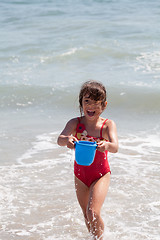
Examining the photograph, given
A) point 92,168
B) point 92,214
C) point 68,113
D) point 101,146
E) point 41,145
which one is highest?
point 101,146

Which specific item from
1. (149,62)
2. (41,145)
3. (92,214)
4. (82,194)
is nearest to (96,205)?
(92,214)

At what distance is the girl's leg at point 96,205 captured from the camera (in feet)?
10.4

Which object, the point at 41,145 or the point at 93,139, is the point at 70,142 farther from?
the point at 41,145

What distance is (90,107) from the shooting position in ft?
10.8

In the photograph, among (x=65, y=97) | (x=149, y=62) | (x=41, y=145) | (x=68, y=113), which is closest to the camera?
(x=41, y=145)

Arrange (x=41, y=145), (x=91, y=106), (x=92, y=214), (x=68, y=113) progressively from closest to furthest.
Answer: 1. (x=92, y=214)
2. (x=91, y=106)
3. (x=41, y=145)
4. (x=68, y=113)

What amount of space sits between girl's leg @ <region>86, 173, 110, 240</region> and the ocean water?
40cm

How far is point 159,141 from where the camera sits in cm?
598

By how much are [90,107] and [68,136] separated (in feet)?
1.04

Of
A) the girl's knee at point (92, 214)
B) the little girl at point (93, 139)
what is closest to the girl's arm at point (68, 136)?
the little girl at point (93, 139)

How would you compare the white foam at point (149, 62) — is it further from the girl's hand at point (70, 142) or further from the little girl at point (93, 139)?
the girl's hand at point (70, 142)

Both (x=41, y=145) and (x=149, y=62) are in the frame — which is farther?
(x=149, y=62)

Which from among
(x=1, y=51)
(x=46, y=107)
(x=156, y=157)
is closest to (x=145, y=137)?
(x=156, y=157)

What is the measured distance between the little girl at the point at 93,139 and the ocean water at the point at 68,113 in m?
0.49
